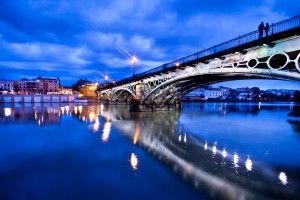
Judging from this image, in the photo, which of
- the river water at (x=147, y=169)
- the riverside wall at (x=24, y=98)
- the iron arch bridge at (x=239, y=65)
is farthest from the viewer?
the riverside wall at (x=24, y=98)

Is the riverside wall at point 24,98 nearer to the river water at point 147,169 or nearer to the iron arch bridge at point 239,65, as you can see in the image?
the iron arch bridge at point 239,65

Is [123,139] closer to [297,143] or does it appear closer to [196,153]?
[196,153]

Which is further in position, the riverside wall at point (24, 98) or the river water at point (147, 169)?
the riverside wall at point (24, 98)

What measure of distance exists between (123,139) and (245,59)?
1212 centimetres

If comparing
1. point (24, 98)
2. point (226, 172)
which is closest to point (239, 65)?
point (226, 172)

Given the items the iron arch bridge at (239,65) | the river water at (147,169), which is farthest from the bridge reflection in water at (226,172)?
the iron arch bridge at (239,65)

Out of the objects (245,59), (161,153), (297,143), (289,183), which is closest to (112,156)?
(161,153)

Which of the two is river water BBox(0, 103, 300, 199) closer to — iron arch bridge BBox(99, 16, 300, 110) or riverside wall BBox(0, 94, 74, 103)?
iron arch bridge BBox(99, 16, 300, 110)

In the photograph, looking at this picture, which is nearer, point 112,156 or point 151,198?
point 151,198

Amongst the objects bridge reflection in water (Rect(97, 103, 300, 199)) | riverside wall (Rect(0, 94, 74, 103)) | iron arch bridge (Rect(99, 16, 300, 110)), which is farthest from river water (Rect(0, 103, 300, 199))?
riverside wall (Rect(0, 94, 74, 103))

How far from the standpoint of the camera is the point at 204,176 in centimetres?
658

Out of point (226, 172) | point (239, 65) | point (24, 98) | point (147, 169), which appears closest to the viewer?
point (226, 172)

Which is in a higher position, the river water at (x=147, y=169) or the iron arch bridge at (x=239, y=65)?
the iron arch bridge at (x=239, y=65)

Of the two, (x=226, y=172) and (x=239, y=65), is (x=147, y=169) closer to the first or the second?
(x=226, y=172)
